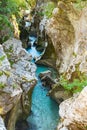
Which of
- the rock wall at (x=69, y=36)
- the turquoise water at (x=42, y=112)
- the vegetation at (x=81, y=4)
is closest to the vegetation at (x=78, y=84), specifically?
the rock wall at (x=69, y=36)

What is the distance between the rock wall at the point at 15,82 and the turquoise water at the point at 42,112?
2.32 feet

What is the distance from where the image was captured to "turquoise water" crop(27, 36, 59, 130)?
689 inches

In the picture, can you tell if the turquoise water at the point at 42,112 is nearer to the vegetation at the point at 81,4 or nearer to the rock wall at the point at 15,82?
the rock wall at the point at 15,82

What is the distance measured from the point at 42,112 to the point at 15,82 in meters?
4.49

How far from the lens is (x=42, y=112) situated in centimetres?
1891

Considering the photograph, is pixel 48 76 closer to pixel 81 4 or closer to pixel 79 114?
pixel 81 4

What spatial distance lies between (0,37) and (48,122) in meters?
6.37

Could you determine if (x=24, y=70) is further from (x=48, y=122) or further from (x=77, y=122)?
(x=77, y=122)

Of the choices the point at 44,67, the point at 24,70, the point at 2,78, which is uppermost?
the point at 2,78

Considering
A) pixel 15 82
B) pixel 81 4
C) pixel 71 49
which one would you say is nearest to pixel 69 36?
pixel 71 49

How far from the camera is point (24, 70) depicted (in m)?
17.8

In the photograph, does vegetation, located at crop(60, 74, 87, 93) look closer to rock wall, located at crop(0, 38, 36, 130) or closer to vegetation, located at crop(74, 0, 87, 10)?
rock wall, located at crop(0, 38, 36, 130)

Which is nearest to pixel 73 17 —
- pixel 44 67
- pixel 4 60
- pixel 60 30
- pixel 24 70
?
pixel 60 30

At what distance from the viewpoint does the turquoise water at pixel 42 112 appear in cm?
1750
